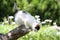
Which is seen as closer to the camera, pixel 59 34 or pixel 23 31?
pixel 23 31

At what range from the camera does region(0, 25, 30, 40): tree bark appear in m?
2.23

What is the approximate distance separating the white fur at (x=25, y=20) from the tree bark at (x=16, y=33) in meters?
0.05

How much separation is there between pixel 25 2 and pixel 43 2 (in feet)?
0.71

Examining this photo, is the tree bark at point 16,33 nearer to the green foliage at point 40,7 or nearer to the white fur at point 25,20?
the white fur at point 25,20

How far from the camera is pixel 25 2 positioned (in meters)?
2.51

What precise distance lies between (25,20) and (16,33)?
19 cm

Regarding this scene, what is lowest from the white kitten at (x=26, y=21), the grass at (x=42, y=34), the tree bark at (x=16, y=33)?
the grass at (x=42, y=34)

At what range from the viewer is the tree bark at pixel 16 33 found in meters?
2.23

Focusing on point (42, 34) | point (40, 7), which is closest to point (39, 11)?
point (40, 7)

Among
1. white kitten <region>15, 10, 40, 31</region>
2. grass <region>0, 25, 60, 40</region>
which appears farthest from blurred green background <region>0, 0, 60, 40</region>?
white kitten <region>15, 10, 40, 31</region>

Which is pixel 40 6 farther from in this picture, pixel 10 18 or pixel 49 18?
pixel 10 18

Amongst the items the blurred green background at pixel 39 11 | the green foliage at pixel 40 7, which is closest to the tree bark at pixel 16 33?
the blurred green background at pixel 39 11

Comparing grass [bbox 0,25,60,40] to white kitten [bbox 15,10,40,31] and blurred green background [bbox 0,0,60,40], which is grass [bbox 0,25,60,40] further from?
white kitten [bbox 15,10,40,31]

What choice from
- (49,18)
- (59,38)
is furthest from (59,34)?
(49,18)
